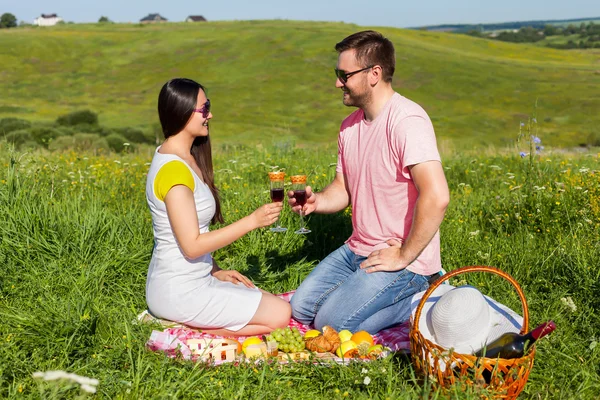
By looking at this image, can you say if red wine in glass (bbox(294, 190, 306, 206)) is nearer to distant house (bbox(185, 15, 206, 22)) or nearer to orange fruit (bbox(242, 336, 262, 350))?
orange fruit (bbox(242, 336, 262, 350))

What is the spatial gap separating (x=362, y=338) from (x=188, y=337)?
1.19 meters

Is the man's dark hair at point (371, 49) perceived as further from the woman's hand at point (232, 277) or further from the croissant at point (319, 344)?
the croissant at point (319, 344)

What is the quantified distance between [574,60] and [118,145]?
7623cm

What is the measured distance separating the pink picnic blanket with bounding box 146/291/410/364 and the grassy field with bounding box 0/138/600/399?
0.09m

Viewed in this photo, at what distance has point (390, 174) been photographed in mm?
4586

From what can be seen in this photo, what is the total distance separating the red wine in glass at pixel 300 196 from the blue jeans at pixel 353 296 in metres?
0.57

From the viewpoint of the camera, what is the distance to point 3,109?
5078cm

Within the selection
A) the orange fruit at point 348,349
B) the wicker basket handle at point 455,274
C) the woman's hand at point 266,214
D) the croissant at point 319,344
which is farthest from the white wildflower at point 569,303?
the woman's hand at point 266,214

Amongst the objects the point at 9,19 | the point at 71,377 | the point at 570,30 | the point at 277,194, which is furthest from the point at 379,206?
the point at 570,30

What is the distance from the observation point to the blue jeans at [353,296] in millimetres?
4535

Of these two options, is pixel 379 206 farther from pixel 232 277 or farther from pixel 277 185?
pixel 232 277

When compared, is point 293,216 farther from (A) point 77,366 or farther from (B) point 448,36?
(B) point 448,36

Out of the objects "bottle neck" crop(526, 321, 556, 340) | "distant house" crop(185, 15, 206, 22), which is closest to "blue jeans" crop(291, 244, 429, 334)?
"bottle neck" crop(526, 321, 556, 340)

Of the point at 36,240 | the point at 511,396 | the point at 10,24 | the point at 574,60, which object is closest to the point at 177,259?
the point at 36,240
